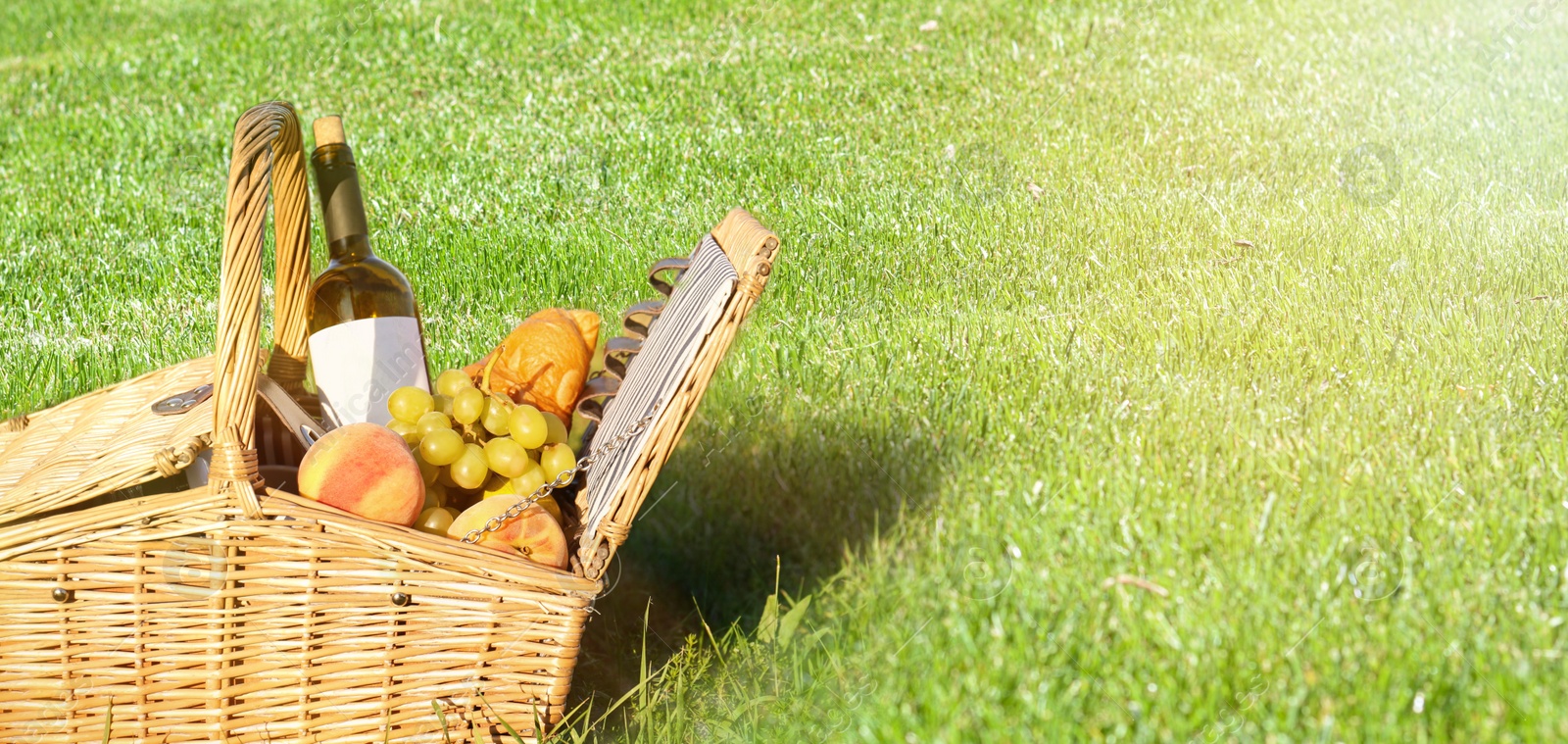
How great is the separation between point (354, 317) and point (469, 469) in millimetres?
579

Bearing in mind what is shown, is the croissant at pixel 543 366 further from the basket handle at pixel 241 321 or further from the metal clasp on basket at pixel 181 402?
the basket handle at pixel 241 321

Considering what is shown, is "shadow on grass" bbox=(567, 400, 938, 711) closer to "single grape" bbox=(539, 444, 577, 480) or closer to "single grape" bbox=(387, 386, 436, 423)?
"single grape" bbox=(539, 444, 577, 480)

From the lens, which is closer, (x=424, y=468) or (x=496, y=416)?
(x=424, y=468)

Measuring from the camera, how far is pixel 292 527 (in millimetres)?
2115

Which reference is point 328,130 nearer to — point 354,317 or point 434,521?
point 354,317

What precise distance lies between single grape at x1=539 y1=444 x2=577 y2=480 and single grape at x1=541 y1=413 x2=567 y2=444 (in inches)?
2.0

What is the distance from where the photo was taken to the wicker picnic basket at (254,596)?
2100 mm

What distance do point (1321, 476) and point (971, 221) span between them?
2010 mm

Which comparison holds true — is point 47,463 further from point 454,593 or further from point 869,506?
point 869,506

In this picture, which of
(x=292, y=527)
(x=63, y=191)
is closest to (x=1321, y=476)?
(x=292, y=527)

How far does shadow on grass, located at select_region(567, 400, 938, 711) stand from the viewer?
2918 mm

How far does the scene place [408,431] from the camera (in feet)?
8.63

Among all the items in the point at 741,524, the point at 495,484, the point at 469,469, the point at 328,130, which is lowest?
the point at 741,524

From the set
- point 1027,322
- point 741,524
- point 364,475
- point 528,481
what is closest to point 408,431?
point 528,481
